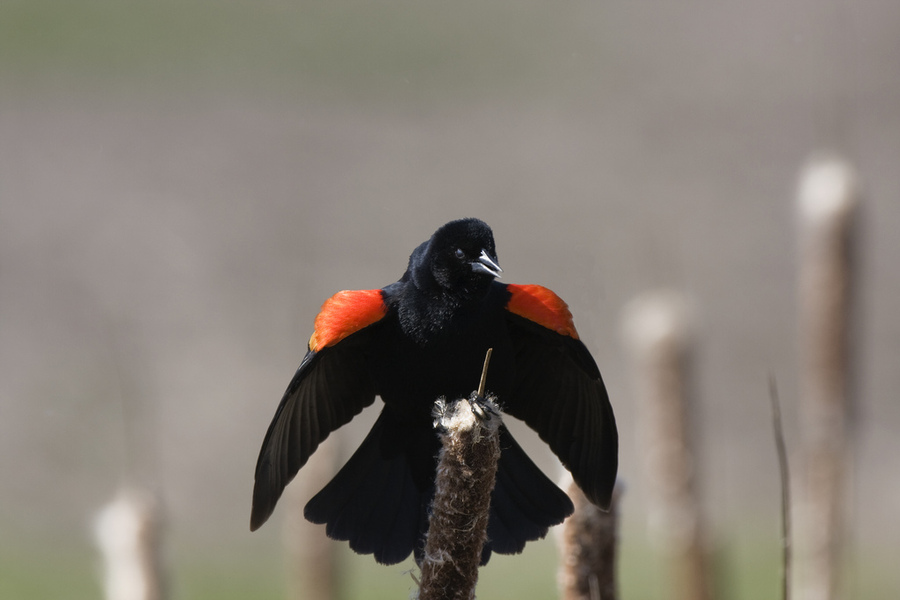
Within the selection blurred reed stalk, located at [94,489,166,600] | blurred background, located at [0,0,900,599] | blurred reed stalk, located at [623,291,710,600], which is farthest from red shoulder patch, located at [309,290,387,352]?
blurred background, located at [0,0,900,599]

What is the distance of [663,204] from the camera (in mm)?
8445

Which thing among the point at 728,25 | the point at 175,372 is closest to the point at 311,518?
the point at 175,372

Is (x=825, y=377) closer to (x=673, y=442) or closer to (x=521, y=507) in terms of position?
(x=673, y=442)

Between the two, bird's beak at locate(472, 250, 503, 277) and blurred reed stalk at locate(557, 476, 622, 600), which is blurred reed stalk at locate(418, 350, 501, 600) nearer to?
blurred reed stalk at locate(557, 476, 622, 600)

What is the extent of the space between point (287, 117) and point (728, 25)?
5380 mm

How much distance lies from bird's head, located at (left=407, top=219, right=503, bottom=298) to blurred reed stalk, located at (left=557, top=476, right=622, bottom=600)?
543mm

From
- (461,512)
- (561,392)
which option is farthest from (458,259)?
(461,512)

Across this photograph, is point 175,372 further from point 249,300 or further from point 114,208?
point 114,208

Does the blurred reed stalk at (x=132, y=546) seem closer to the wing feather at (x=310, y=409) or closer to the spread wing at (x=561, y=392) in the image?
the wing feather at (x=310, y=409)

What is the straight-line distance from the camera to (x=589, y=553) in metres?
1.92

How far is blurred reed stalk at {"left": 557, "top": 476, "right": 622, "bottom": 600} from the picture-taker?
1894mm

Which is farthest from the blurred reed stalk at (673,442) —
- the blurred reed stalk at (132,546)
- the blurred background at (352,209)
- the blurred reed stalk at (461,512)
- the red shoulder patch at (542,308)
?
the blurred background at (352,209)

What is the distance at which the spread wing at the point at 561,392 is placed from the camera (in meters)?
2.07

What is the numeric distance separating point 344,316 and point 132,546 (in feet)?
2.28
